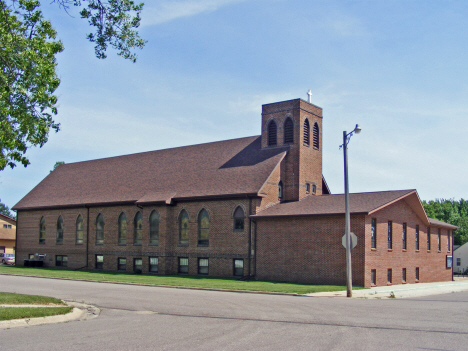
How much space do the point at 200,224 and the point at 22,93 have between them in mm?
21922

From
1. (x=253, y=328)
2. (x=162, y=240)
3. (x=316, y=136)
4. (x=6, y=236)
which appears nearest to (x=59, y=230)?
(x=162, y=240)

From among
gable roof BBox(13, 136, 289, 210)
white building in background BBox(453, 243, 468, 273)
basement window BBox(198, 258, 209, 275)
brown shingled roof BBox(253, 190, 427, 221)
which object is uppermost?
gable roof BBox(13, 136, 289, 210)

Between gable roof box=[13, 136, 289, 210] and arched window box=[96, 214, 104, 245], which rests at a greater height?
gable roof box=[13, 136, 289, 210]

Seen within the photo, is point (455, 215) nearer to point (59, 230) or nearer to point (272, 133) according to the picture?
point (272, 133)

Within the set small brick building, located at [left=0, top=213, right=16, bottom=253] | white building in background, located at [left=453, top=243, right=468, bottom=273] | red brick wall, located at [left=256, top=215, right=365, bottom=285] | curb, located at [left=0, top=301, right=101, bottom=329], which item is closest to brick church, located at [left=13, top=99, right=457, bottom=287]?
red brick wall, located at [left=256, top=215, right=365, bottom=285]

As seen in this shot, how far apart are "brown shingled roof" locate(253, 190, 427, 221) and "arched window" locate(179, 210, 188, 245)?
6.86 metres

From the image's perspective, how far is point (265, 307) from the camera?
58.3 feet

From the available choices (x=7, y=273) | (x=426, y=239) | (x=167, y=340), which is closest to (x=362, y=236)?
(x=426, y=239)

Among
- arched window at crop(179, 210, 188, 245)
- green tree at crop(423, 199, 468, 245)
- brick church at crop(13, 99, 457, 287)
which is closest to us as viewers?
brick church at crop(13, 99, 457, 287)

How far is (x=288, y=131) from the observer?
3822 centimetres

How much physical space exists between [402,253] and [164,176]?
756 inches

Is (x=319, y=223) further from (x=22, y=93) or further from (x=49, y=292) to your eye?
(x=22, y=93)

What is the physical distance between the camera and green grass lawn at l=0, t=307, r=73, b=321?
14.1 metres

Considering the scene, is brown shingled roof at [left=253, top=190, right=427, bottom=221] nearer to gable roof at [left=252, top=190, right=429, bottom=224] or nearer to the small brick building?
gable roof at [left=252, top=190, right=429, bottom=224]
